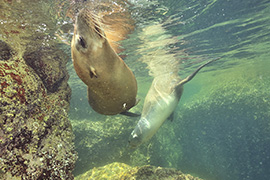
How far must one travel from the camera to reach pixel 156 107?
6918 mm

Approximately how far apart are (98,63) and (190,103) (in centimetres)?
1613

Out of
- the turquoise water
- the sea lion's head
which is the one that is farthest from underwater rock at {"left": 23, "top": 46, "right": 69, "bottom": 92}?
the turquoise water

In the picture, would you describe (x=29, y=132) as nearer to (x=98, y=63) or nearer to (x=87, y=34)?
(x=98, y=63)

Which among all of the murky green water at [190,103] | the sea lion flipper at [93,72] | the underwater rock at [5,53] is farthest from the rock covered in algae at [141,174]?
the underwater rock at [5,53]

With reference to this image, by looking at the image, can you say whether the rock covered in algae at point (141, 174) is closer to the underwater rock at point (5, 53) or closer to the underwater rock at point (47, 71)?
Result: the underwater rock at point (47, 71)

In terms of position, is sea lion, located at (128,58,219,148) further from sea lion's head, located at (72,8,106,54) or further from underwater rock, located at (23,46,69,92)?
sea lion's head, located at (72,8,106,54)

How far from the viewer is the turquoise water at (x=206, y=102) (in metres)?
7.63

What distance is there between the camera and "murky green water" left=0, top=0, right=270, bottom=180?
6.36m

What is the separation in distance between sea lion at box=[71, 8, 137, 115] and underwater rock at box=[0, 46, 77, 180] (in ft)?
4.13

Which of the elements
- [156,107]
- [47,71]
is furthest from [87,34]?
[156,107]

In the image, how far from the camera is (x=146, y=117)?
6508 millimetres

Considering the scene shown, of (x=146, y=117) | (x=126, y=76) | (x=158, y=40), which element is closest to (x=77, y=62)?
(x=126, y=76)

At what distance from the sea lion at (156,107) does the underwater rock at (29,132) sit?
2843 mm

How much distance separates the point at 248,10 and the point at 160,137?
31.3 feet
